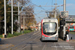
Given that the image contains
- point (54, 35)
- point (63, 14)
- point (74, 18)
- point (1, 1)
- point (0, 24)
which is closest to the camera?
point (54, 35)

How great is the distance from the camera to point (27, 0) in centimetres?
5788

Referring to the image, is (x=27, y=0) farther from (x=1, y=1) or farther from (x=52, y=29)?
(x=52, y=29)

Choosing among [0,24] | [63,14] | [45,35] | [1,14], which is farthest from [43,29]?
[0,24]

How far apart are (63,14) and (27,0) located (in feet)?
119

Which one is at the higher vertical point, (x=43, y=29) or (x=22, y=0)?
(x=22, y=0)

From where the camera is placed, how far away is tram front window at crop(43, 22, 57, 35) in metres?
20.9

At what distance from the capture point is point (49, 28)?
21078mm

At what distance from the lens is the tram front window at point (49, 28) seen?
20.9m

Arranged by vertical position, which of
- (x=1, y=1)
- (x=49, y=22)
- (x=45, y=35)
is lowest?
(x=45, y=35)

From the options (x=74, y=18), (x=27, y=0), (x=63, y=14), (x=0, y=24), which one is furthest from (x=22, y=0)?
(x=63, y=14)

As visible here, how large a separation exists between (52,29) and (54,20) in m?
1.35

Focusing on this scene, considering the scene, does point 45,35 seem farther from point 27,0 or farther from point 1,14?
point 27,0

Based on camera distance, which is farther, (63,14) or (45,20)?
(63,14)

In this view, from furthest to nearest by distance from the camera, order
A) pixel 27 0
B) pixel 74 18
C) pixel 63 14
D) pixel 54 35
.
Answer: pixel 27 0 < pixel 74 18 < pixel 63 14 < pixel 54 35
